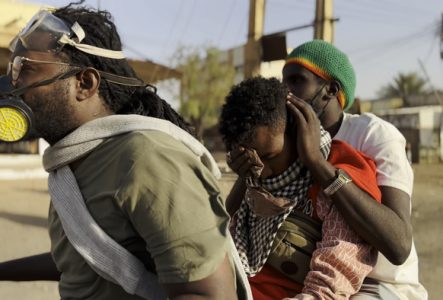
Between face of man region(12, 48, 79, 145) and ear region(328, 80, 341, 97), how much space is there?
123cm

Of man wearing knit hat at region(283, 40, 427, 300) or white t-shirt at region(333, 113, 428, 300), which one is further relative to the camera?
white t-shirt at region(333, 113, 428, 300)

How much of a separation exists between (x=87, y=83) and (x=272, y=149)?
0.62 m

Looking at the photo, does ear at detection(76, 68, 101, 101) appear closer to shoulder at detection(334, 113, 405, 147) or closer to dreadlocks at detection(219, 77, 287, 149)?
dreadlocks at detection(219, 77, 287, 149)

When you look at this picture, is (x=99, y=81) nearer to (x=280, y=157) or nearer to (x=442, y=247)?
(x=280, y=157)

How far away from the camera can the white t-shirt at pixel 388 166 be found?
1.98 meters

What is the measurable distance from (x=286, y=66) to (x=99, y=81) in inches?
43.6

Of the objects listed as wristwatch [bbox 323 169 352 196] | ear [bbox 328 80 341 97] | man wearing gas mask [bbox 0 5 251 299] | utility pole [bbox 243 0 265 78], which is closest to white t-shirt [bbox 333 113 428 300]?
ear [bbox 328 80 341 97]

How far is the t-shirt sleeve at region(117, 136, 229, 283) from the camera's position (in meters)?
1.27

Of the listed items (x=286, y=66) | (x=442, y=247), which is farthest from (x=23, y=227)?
(x=286, y=66)

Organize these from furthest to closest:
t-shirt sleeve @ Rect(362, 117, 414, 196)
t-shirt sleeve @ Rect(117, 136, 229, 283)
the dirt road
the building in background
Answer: the building in background < the dirt road < t-shirt sleeve @ Rect(362, 117, 414, 196) < t-shirt sleeve @ Rect(117, 136, 229, 283)

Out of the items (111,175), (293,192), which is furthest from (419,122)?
(111,175)

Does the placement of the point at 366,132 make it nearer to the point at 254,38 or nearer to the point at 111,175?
the point at 111,175

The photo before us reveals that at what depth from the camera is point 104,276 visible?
1.37 metres

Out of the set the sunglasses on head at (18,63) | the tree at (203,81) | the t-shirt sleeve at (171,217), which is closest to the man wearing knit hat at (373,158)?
the t-shirt sleeve at (171,217)
